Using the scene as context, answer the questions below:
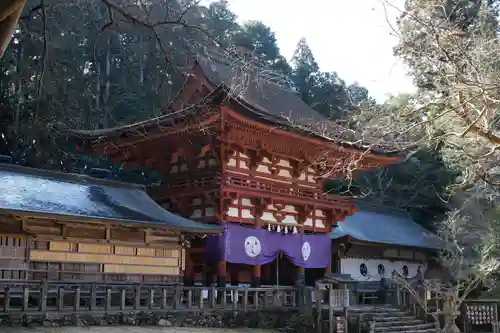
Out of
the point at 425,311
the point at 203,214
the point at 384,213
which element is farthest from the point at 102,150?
the point at 384,213

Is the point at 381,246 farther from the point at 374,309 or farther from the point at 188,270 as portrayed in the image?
the point at 188,270

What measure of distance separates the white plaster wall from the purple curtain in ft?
14.3

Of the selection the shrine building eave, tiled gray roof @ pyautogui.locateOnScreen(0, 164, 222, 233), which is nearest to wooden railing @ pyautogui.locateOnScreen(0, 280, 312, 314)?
tiled gray roof @ pyautogui.locateOnScreen(0, 164, 222, 233)

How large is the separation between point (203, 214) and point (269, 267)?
5.31 m

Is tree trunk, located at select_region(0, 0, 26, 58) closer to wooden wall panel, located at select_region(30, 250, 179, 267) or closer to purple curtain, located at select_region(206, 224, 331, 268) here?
wooden wall panel, located at select_region(30, 250, 179, 267)

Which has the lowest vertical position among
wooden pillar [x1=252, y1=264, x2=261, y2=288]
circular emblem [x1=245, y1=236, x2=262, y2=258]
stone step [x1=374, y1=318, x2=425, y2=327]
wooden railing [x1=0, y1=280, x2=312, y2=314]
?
stone step [x1=374, y1=318, x2=425, y2=327]

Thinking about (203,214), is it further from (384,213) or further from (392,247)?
(384,213)

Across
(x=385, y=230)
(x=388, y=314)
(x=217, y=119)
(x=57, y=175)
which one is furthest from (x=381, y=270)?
(x=57, y=175)

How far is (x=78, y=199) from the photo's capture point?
16703 mm

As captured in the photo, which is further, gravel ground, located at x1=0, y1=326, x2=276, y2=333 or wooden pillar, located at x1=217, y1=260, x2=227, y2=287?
wooden pillar, located at x1=217, y1=260, x2=227, y2=287

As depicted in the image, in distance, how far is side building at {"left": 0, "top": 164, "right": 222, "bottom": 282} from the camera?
15.1 metres

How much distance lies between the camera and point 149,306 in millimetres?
16016

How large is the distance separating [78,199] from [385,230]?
1895cm

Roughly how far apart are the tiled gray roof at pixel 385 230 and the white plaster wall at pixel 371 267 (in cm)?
120
